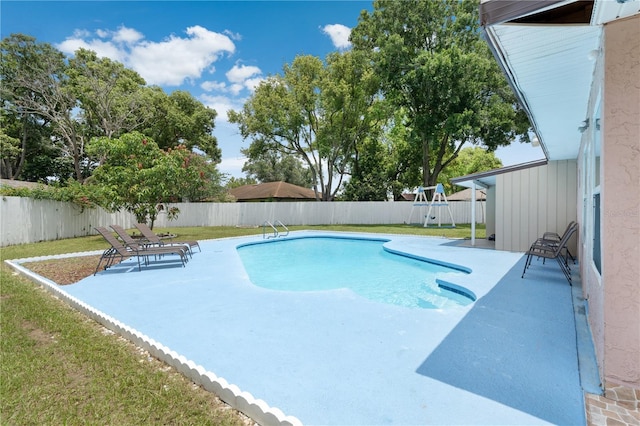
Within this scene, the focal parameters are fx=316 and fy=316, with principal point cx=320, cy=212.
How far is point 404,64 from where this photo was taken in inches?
846

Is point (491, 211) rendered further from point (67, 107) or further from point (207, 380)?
point (67, 107)

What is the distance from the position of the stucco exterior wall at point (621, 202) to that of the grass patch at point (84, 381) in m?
2.86

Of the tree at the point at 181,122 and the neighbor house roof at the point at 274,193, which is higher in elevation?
the tree at the point at 181,122

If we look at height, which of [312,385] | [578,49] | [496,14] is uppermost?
[578,49]

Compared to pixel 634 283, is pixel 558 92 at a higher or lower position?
higher

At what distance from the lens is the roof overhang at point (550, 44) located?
6.53 feet

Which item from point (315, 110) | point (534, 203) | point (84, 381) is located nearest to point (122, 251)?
point (84, 381)

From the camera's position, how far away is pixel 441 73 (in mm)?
19969

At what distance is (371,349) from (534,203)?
8068mm

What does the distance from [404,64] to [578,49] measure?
68.4 ft

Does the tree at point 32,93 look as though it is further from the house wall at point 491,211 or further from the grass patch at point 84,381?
the house wall at point 491,211

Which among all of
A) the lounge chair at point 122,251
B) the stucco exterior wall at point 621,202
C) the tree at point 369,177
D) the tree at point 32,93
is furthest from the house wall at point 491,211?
the tree at point 32,93

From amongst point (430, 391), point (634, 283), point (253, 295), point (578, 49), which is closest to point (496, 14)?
point (578, 49)

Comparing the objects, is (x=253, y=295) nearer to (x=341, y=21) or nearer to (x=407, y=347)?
(x=407, y=347)
